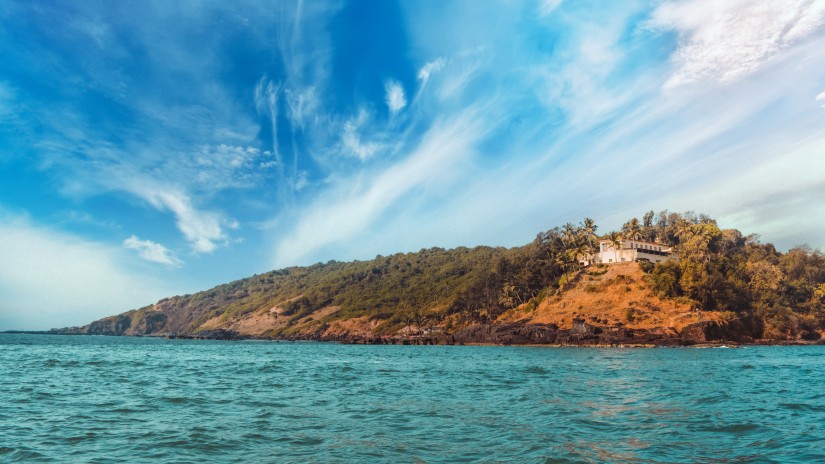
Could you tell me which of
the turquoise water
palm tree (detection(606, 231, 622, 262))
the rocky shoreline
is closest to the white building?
palm tree (detection(606, 231, 622, 262))

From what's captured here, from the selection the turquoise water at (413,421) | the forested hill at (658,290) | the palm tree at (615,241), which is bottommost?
the turquoise water at (413,421)

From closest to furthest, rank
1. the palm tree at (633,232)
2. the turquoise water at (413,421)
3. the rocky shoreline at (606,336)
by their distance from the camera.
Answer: the turquoise water at (413,421) < the rocky shoreline at (606,336) < the palm tree at (633,232)

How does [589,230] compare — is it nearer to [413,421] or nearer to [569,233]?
[569,233]

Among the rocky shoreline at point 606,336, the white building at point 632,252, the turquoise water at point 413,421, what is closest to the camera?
the turquoise water at point 413,421

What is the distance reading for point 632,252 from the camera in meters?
140

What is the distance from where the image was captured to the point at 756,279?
127 m

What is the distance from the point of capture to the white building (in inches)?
5517

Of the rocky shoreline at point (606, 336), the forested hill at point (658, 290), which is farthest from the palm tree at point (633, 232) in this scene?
the rocky shoreline at point (606, 336)

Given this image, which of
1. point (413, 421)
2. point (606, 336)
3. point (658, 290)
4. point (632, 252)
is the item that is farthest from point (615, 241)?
point (413, 421)

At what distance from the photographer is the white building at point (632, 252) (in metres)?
140

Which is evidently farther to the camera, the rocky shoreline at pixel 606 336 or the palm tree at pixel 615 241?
the palm tree at pixel 615 241

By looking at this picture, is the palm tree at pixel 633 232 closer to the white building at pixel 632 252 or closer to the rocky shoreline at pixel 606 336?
the white building at pixel 632 252

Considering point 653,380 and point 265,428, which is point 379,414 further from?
point 653,380

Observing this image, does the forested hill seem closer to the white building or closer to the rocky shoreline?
the rocky shoreline
